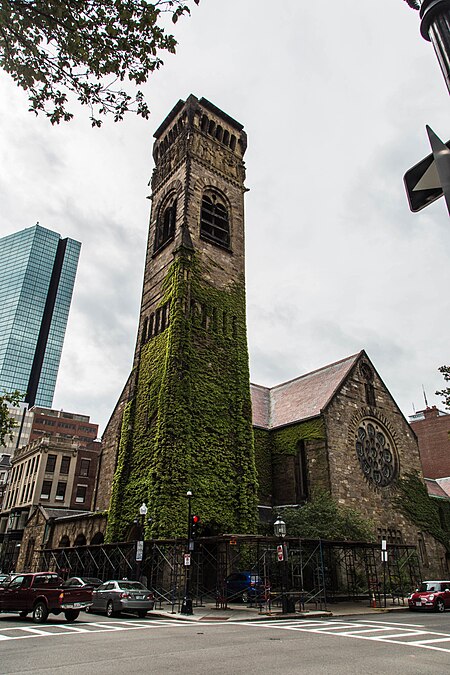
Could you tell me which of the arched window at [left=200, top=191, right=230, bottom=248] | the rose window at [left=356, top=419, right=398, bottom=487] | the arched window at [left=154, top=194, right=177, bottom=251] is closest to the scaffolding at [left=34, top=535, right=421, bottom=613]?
the rose window at [left=356, top=419, right=398, bottom=487]

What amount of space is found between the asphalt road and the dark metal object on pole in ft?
28.9

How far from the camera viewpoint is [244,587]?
76.2 feet

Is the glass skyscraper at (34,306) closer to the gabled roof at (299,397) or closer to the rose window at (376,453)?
the gabled roof at (299,397)

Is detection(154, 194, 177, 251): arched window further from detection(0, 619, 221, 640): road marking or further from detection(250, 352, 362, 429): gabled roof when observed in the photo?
detection(0, 619, 221, 640): road marking

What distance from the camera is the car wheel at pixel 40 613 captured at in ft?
53.2

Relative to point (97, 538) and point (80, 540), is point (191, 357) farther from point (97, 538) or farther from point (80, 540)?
point (80, 540)

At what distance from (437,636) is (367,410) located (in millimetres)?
23583

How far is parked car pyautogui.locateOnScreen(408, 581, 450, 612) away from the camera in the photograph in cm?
2273

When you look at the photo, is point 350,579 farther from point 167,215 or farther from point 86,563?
point 167,215

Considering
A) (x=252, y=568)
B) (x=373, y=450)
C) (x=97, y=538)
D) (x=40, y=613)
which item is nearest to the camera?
(x=40, y=613)

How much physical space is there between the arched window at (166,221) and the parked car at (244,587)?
22.5 meters

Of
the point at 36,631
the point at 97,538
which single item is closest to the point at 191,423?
the point at 97,538

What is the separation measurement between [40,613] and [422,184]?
724 inches

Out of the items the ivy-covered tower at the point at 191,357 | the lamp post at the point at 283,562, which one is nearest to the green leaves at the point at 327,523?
the ivy-covered tower at the point at 191,357
